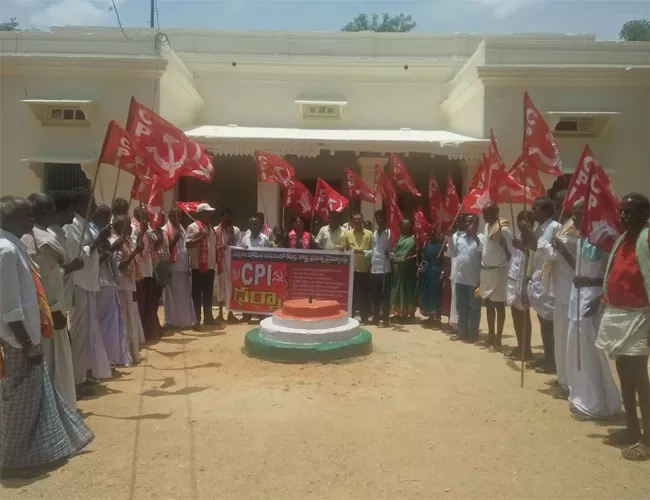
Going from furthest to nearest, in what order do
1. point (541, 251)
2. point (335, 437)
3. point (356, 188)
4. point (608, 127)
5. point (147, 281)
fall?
point (608, 127), point (356, 188), point (147, 281), point (541, 251), point (335, 437)

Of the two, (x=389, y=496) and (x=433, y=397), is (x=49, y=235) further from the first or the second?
(x=433, y=397)

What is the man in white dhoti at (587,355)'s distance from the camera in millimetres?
4910

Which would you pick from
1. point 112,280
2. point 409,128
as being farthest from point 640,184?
point 112,280

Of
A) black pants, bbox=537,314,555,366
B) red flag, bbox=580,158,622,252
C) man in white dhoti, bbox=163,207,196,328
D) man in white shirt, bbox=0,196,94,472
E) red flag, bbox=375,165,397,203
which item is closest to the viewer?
man in white shirt, bbox=0,196,94,472

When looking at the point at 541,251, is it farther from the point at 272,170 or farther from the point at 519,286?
the point at 272,170

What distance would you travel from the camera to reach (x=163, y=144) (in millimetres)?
6586

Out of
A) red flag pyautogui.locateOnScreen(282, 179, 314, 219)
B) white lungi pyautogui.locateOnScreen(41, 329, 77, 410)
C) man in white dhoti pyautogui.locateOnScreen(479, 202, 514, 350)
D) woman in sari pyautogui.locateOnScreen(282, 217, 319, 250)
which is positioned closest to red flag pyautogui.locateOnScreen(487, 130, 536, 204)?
man in white dhoti pyautogui.locateOnScreen(479, 202, 514, 350)

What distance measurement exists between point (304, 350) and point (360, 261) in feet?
9.33

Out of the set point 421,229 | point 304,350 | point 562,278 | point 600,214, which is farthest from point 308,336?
point 421,229

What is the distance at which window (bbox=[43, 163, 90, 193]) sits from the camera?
12269 mm

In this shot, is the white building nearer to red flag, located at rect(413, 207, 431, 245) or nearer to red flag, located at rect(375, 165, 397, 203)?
red flag, located at rect(375, 165, 397, 203)

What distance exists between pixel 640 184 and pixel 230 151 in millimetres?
8382

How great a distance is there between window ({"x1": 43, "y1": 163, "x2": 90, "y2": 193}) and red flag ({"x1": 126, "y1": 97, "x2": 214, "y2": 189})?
622cm

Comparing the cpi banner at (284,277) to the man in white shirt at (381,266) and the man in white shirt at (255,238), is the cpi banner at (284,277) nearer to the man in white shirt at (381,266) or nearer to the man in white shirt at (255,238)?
the man in white shirt at (255,238)
